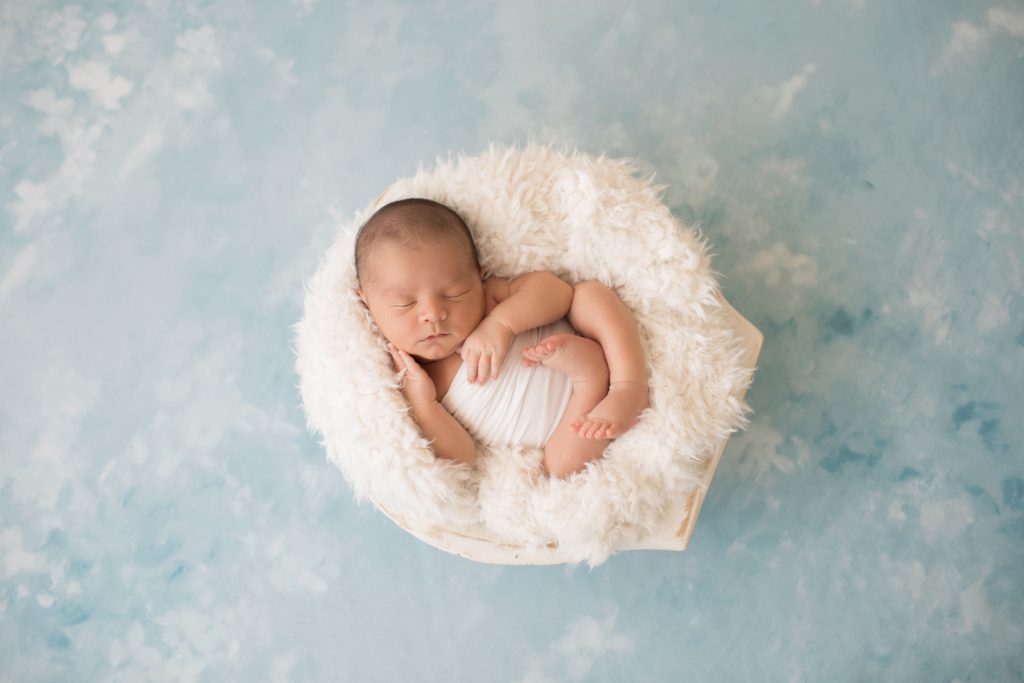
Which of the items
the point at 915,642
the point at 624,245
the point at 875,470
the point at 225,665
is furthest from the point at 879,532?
the point at 225,665

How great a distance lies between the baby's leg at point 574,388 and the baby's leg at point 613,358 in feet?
0.07

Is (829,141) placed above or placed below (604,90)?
above

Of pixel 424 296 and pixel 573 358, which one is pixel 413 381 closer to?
pixel 424 296

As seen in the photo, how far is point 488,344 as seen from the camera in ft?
5.06

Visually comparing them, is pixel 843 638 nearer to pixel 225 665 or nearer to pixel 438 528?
pixel 438 528

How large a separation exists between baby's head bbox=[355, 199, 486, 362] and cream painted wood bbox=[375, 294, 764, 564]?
381 millimetres

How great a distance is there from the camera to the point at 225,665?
193 centimetres

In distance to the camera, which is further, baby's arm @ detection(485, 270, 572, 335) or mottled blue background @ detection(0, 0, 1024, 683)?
mottled blue background @ detection(0, 0, 1024, 683)

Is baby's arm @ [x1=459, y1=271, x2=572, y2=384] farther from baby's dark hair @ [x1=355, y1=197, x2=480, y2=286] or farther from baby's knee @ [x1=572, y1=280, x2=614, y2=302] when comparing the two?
baby's dark hair @ [x1=355, y1=197, x2=480, y2=286]

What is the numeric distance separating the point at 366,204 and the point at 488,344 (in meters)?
0.70

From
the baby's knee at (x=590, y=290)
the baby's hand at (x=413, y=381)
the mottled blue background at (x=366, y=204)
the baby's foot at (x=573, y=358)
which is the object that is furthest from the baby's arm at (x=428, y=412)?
the mottled blue background at (x=366, y=204)

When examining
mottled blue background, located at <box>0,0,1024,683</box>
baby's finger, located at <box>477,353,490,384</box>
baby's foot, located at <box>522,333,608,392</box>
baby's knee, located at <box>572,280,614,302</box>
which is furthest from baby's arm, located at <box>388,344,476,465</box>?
mottled blue background, located at <box>0,0,1024,683</box>

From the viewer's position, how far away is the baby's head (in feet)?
4.87

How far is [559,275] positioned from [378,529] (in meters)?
0.83
